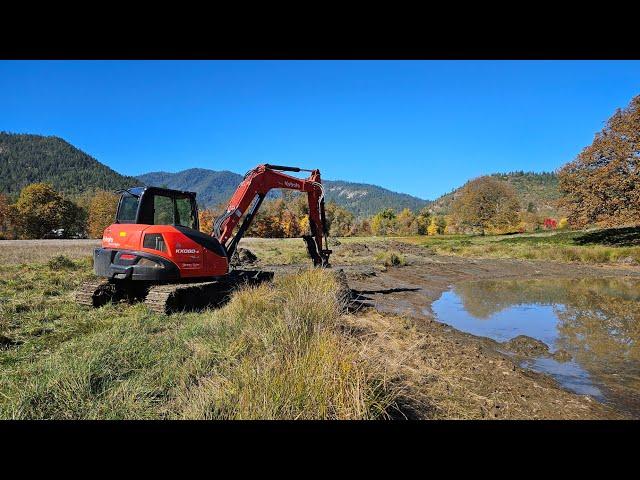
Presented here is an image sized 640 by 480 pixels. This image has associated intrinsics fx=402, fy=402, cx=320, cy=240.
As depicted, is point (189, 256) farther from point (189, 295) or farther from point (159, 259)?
point (189, 295)

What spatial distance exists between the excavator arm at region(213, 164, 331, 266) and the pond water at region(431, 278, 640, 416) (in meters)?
5.18

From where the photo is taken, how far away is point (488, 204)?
59406 millimetres

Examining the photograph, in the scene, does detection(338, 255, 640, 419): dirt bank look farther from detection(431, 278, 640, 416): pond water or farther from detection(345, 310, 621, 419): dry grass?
detection(431, 278, 640, 416): pond water

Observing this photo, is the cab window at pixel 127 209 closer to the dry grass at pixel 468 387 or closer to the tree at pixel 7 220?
the dry grass at pixel 468 387

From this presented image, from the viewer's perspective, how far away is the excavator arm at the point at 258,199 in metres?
11.3

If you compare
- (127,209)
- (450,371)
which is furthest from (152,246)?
(450,371)

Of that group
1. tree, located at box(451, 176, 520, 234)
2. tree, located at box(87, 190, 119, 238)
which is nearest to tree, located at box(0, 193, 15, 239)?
tree, located at box(87, 190, 119, 238)

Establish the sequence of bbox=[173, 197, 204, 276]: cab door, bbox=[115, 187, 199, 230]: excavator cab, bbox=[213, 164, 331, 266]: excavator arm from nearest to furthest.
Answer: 1. bbox=[173, 197, 204, 276]: cab door
2. bbox=[115, 187, 199, 230]: excavator cab
3. bbox=[213, 164, 331, 266]: excavator arm

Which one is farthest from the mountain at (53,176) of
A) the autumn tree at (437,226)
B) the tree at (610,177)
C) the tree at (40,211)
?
the tree at (610,177)

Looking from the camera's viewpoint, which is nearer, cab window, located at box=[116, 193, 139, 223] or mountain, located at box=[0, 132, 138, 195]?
cab window, located at box=[116, 193, 139, 223]

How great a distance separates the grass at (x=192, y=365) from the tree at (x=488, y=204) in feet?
188

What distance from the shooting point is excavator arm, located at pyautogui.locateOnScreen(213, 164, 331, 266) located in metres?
11.3
